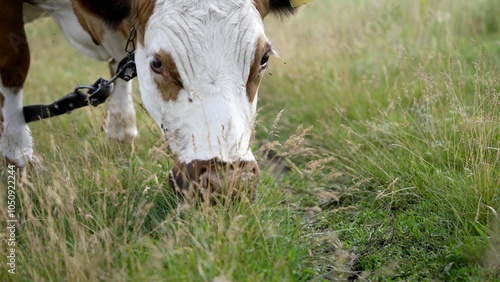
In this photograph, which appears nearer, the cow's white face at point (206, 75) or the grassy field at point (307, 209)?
the grassy field at point (307, 209)

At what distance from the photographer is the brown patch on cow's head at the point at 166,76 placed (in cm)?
365

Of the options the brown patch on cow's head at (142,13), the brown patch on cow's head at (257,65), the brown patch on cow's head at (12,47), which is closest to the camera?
the brown patch on cow's head at (257,65)

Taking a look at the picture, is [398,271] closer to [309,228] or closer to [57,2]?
[309,228]

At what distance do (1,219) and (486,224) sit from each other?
2.54 meters

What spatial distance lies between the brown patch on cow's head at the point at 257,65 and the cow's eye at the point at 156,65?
0.49m

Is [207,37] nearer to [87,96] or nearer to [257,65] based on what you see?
[257,65]

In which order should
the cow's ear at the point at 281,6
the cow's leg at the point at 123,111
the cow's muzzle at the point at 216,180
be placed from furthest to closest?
1. the cow's leg at the point at 123,111
2. the cow's ear at the point at 281,6
3. the cow's muzzle at the point at 216,180

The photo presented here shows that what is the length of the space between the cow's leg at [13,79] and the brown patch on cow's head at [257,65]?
1.69 metres

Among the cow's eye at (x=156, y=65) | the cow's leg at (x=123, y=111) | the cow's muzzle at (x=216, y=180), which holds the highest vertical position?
the cow's eye at (x=156, y=65)

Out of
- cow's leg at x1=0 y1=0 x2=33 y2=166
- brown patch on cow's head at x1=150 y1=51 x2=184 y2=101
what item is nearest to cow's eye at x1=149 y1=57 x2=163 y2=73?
brown patch on cow's head at x1=150 y1=51 x2=184 y2=101

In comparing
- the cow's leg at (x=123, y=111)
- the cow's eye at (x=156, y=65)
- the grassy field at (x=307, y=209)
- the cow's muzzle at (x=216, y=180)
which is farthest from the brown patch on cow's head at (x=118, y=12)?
the cow's leg at (x=123, y=111)

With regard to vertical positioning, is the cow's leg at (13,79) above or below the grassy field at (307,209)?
above

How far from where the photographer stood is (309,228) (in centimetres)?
399

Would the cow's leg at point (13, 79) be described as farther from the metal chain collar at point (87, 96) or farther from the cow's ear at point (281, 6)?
the cow's ear at point (281, 6)
